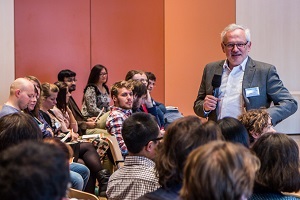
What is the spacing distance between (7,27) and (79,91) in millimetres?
1484

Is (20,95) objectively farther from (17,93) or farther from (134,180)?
(134,180)

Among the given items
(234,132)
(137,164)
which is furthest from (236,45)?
(137,164)

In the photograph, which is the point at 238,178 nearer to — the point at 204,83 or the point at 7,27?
the point at 204,83

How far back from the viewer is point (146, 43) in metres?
7.60

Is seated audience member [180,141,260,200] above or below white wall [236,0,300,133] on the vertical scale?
below

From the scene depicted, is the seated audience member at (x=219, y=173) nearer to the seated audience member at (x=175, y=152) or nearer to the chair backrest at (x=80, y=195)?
the seated audience member at (x=175, y=152)

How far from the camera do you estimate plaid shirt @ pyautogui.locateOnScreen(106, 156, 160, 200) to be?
220cm

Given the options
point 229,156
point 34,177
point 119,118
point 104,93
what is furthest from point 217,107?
point 104,93

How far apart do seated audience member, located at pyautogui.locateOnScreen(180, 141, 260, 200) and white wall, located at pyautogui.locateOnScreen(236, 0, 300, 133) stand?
21.5ft

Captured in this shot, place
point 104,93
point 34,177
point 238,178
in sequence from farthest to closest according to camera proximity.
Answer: point 104,93 < point 238,178 < point 34,177

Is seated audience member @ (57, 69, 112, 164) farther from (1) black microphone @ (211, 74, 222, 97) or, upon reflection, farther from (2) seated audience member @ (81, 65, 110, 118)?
(1) black microphone @ (211, 74, 222, 97)

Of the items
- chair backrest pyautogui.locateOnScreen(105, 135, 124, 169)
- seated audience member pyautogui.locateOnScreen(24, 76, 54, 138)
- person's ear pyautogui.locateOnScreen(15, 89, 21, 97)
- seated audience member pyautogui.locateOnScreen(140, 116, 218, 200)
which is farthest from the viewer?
seated audience member pyautogui.locateOnScreen(24, 76, 54, 138)

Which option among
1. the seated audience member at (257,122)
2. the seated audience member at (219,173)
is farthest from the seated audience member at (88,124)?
the seated audience member at (219,173)

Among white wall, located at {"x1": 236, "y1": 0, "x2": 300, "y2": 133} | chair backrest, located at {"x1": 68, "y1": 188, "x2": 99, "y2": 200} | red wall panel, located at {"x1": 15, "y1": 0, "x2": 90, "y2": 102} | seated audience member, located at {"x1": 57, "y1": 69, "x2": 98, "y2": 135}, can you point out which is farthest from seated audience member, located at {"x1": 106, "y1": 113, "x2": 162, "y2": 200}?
white wall, located at {"x1": 236, "y1": 0, "x2": 300, "y2": 133}
